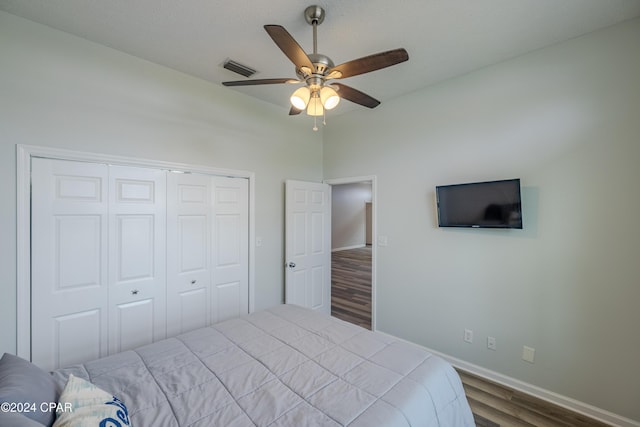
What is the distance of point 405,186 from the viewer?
3010mm

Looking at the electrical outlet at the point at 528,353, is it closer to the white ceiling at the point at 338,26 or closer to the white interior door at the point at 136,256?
the white ceiling at the point at 338,26

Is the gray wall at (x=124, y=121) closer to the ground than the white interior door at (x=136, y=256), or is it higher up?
higher up

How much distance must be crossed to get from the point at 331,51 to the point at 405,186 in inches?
62.2

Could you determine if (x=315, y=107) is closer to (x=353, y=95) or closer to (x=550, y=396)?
(x=353, y=95)

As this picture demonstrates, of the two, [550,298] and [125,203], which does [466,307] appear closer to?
[550,298]

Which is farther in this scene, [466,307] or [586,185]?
[466,307]

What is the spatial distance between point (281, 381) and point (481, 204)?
2179 millimetres

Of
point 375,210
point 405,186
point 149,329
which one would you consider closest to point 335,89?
point 405,186

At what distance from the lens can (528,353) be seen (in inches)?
88.4

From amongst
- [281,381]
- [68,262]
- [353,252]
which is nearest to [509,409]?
[281,381]

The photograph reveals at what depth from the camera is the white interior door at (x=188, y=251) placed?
2.56 metres

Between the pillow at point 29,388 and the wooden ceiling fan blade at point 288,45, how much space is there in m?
1.73

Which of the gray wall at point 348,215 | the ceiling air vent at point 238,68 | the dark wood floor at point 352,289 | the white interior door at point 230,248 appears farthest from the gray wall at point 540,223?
the gray wall at point 348,215

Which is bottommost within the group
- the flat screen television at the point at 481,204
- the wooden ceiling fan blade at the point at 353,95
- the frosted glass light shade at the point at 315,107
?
the flat screen television at the point at 481,204
